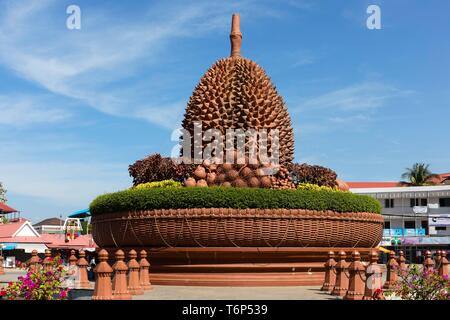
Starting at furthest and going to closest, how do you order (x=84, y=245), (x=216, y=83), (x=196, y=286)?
(x=84, y=245) → (x=216, y=83) → (x=196, y=286)

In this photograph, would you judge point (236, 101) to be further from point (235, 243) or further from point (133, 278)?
point (133, 278)

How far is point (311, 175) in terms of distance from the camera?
19.4 meters

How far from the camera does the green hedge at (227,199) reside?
48.1ft

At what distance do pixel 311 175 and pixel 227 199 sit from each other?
18.2 ft

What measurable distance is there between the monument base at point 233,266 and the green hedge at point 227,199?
1.09 metres

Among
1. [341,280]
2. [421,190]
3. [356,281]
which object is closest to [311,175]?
[341,280]

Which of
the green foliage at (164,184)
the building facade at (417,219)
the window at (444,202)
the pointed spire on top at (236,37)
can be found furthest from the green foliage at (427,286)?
the window at (444,202)

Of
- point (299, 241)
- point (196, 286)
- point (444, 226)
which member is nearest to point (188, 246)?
point (196, 286)

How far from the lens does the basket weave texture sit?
47.9 ft

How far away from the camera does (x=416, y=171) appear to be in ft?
219

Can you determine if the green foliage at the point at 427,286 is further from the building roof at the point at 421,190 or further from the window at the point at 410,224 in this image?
the window at the point at 410,224
